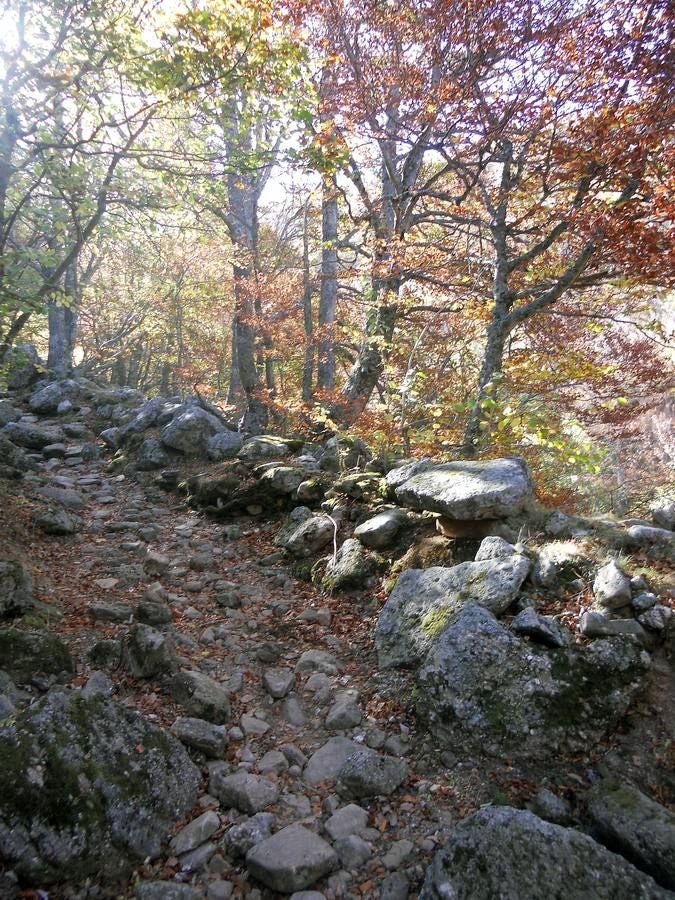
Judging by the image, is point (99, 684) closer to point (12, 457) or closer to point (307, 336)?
point (12, 457)

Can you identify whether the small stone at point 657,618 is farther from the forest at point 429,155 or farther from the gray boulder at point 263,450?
the gray boulder at point 263,450

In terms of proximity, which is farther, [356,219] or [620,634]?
[356,219]

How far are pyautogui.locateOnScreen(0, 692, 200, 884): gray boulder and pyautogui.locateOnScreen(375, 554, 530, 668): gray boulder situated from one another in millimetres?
1739

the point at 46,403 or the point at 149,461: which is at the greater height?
the point at 46,403

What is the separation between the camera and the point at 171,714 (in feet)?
11.3

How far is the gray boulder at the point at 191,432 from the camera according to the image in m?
9.12

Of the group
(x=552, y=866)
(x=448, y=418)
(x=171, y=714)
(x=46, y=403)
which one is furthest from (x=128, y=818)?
(x=46, y=403)

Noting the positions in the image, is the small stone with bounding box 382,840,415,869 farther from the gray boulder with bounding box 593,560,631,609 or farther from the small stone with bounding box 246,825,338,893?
the gray boulder with bounding box 593,560,631,609

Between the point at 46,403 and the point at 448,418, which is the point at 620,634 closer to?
the point at 448,418

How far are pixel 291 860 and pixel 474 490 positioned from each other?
3.00 m

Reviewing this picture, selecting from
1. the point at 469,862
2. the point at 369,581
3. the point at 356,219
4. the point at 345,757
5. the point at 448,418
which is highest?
the point at 356,219

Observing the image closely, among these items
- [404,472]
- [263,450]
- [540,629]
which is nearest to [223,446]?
[263,450]

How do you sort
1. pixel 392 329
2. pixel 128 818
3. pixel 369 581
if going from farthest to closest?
pixel 392 329 → pixel 369 581 → pixel 128 818

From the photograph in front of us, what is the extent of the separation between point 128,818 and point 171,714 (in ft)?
3.24
